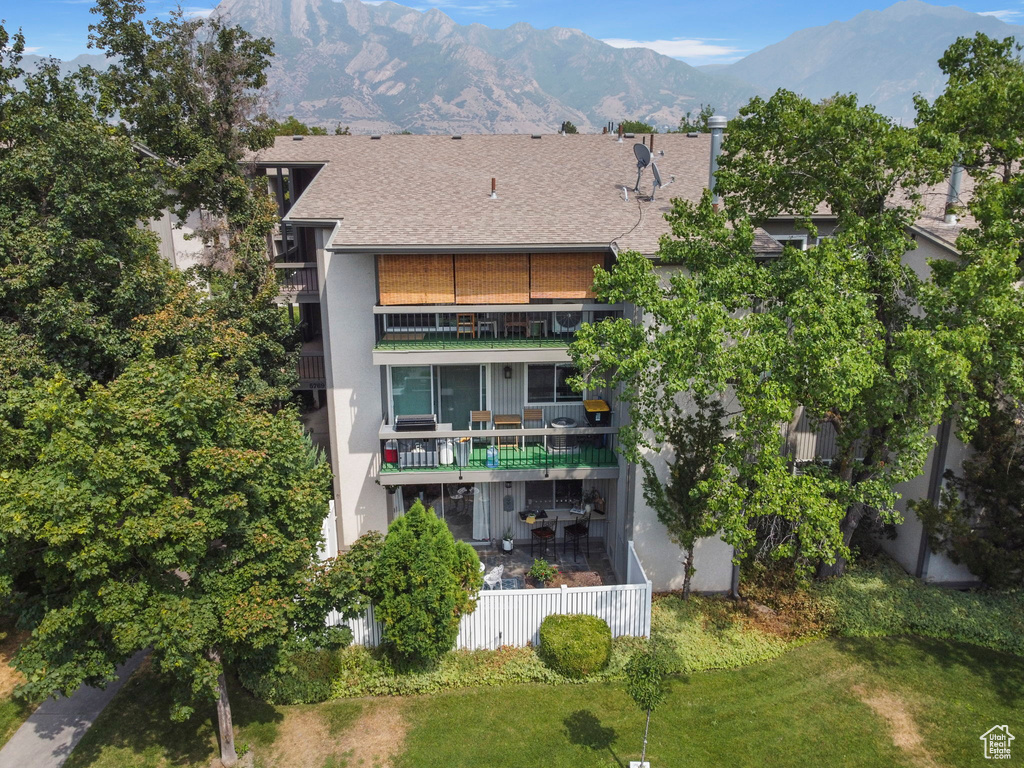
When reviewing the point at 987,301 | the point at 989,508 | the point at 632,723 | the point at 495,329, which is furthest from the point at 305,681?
the point at 989,508

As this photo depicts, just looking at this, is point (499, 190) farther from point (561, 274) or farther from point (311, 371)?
point (311, 371)

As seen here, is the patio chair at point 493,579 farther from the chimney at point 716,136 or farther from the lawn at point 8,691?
the chimney at point 716,136

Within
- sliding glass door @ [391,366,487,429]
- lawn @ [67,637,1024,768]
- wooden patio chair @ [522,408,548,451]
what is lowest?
lawn @ [67,637,1024,768]

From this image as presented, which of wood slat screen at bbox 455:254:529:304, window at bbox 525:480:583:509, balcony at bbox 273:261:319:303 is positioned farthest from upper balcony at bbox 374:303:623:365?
balcony at bbox 273:261:319:303

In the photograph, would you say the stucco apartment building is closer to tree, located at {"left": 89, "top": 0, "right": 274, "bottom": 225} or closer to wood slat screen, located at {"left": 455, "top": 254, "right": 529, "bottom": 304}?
wood slat screen, located at {"left": 455, "top": 254, "right": 529, "bottom": 304}

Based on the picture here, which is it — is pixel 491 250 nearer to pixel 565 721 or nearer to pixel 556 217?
pixel 556 217

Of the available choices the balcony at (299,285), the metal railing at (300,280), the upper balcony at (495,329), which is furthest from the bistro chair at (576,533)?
the metal railing at (300,280)
